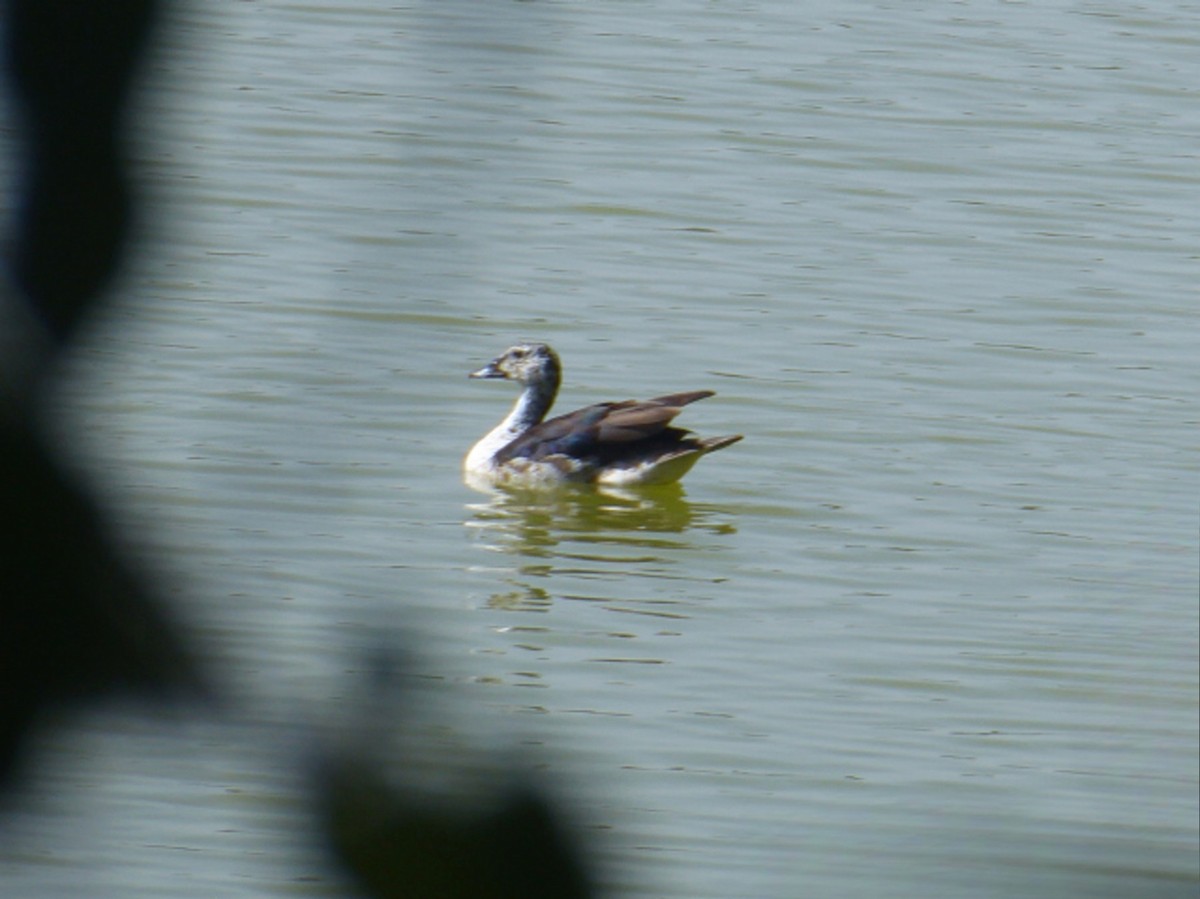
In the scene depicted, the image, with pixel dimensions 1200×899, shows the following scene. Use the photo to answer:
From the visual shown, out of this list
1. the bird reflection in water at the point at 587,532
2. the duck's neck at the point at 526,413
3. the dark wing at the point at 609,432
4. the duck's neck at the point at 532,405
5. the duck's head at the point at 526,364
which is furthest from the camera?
the duck's neck at the point at 532,405

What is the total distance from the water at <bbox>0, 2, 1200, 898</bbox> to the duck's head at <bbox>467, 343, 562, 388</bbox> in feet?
1.32

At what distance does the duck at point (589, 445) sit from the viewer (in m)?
9.64

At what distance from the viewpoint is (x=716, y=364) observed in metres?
11.1

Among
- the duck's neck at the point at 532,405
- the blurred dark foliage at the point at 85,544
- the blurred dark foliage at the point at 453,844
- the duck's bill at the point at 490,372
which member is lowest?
the duck's neck at the point at 532,405

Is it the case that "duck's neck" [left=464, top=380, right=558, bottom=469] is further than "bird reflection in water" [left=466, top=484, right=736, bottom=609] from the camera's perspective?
Yes

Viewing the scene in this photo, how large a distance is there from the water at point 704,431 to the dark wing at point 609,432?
0.77 feet

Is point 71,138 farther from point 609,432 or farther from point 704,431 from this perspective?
point 704,431

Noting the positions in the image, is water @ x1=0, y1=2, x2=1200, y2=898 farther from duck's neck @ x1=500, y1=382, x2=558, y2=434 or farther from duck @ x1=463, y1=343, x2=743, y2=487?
duck's neck @ x1=500, y1=382, x2=558, y2=434

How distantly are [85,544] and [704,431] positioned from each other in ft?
32.0

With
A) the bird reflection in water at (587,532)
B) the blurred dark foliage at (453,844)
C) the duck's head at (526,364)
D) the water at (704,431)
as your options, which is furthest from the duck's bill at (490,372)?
the blurred dark foliage at (453,844)

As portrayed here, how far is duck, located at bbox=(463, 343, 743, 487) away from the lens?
964 centimetres

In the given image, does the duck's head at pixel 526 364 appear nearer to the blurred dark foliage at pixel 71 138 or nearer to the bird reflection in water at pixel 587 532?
the bird reflection in water at pixel 587 532

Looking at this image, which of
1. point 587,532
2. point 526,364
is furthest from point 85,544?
point 526,364

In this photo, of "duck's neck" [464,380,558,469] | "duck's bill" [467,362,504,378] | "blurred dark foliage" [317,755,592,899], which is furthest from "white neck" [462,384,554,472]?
"blurred dark foliage" [317,755,592,899]
